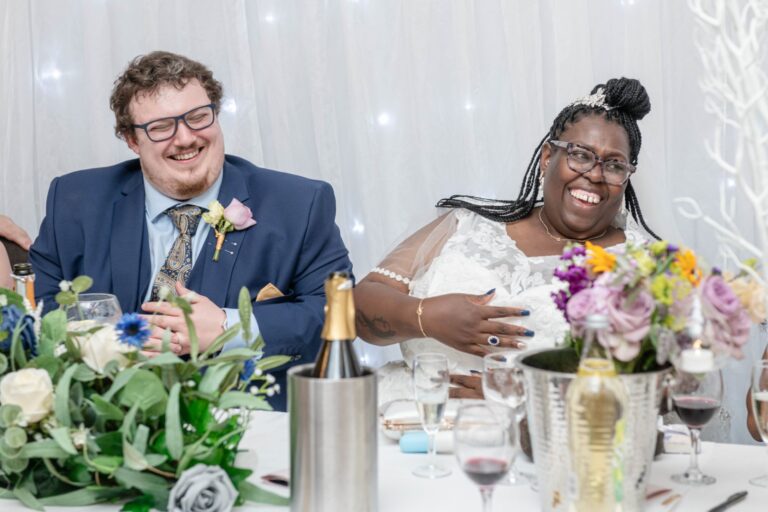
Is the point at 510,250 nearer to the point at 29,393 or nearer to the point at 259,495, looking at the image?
the point at 259,495

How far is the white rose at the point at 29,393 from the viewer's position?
1166 millimetres

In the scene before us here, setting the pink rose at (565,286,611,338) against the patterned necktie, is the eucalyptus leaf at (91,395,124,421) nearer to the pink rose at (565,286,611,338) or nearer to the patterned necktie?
the pink rose at (565,286,611,338)

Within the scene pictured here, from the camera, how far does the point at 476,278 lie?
238 cm

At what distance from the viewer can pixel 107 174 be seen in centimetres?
258

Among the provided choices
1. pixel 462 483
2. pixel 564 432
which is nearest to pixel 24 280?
pixel 462 483

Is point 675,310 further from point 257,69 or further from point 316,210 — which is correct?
point 257,69

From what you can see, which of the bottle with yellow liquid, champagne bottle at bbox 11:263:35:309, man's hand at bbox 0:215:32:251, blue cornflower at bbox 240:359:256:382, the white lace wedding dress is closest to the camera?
the bottle with yellow liquid

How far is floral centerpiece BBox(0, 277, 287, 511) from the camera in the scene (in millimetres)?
1158

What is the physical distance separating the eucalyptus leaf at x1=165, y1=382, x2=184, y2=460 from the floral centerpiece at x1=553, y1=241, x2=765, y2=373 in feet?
1.65

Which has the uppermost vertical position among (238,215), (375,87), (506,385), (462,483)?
(375,87)

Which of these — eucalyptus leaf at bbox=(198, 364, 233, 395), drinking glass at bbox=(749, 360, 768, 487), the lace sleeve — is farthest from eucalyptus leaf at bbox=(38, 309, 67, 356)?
the lace sleeve

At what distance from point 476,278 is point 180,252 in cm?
79

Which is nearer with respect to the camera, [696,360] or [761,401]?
[696,360]

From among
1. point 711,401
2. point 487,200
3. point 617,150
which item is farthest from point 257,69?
point 711,401
